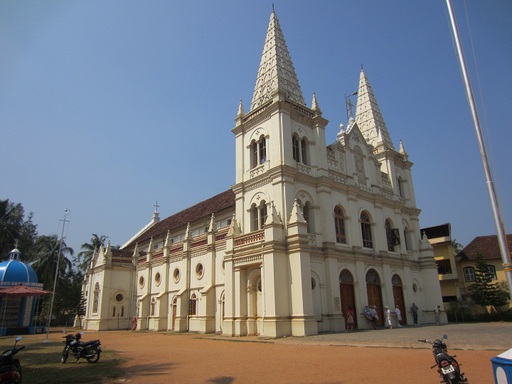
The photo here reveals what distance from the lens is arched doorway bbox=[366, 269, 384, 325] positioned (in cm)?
2478

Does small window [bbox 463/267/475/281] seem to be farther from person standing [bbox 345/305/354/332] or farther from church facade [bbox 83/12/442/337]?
person standing [bbox 345/305/354/332]

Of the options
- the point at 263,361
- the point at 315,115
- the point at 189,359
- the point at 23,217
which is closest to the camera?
the point at 263,361

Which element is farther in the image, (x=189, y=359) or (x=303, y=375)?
(x=189, y=359)

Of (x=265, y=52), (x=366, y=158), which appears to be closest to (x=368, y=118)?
(x=366, y=158)

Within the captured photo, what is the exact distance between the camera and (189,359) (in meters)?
12.2

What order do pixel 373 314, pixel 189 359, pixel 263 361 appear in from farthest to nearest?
pixel 373 314, pixel 189 359, pixel 263 361

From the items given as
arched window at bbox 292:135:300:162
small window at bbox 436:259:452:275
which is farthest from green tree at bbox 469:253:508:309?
arched window at bbox 292:135:300:162

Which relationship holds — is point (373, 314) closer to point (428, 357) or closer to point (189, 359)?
point (428, 357)

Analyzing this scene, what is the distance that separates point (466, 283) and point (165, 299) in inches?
1221

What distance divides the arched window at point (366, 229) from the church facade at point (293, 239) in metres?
0.08

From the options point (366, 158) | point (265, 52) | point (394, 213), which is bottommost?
point (394, 213)

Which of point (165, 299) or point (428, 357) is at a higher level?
point (165, 299)

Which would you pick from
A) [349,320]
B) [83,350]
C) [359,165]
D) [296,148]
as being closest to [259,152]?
[296,148]

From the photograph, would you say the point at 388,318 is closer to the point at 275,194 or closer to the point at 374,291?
the point at 374,291
